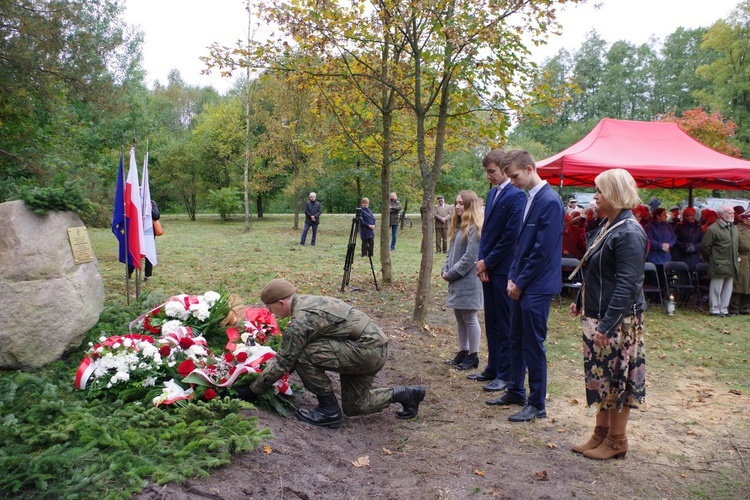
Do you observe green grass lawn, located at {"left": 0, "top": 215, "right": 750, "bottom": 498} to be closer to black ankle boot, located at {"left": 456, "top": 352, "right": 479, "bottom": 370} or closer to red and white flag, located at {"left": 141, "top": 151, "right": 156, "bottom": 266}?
black ankle boot, located at {"left": 456, "top": 352, "right": 479, "bottom": 370}

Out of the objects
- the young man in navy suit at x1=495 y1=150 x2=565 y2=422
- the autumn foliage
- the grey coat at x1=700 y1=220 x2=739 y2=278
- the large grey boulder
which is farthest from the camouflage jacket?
the autumn foliage

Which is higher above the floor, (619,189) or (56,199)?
(619,189)

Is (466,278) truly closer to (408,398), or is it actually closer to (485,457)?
(408,398)

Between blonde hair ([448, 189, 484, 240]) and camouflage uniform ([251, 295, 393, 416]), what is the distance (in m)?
2.07

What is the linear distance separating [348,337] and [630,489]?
2085mm

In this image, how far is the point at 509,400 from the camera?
16.5 ft

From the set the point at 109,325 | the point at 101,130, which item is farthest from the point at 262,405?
the point at 101,130

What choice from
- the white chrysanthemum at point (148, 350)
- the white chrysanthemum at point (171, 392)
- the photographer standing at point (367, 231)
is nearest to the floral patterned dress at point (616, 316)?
the white chrysanthemum at point (171, 392)

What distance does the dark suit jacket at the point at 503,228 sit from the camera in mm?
5172

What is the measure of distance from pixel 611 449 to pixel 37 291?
473 centimetres

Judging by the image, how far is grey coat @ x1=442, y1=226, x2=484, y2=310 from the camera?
5.81 m

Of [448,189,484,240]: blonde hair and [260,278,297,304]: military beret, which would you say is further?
[448,189,484,240]: blonde hair

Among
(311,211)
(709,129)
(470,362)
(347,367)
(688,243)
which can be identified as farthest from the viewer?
(709,129)

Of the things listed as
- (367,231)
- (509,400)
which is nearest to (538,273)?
(509,400)
